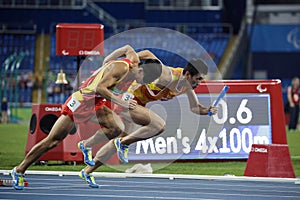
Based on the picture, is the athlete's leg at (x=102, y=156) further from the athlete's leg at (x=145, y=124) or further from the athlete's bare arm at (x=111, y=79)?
the athlete's bare arm at (x=111, y=79)

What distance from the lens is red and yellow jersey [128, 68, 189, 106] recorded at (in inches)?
422

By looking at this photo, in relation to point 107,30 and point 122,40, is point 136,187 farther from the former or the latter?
point 107,30

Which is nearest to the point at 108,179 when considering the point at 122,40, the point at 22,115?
the point at 122,40

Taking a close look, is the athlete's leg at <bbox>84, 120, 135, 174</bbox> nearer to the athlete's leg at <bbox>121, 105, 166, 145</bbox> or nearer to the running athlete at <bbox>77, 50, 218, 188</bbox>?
the running athlete at <bbox>77, 50, 218, 188</bbox>

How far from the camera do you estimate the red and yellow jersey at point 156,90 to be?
10719 millimetres

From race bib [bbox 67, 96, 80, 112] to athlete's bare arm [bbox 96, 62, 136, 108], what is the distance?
325mm

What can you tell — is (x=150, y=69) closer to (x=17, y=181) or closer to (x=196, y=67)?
(x=196, y=67)

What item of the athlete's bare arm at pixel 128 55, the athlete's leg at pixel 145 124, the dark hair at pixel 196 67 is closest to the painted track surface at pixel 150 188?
the athlete's leg at pixel 145 124

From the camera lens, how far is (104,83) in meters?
10.1

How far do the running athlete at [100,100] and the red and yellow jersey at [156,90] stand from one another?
267mm

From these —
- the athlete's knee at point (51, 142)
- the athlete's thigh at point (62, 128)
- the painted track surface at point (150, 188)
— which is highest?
the athlete's thigh at point (62, 128)

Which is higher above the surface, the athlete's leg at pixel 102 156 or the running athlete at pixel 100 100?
the running athlete at pixel 100 100

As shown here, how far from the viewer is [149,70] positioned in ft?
33.9

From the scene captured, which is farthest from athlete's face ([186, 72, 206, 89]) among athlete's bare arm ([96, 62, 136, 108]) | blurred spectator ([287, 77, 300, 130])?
blurred spectator ([287, 77, 300, 130])
